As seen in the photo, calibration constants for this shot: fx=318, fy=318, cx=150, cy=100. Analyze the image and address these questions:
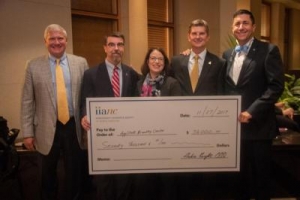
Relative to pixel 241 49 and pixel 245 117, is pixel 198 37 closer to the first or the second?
pixel 241 49

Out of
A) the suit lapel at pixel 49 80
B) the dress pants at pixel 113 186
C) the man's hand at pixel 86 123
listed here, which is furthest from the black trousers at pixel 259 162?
the suit lapel at pixel 49 80

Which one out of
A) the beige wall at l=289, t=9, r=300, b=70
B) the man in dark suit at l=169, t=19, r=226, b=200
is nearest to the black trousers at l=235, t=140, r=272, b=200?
the man in dark suit at l=169, t=19, r=226, b=200

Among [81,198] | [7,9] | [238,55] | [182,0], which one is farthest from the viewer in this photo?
[182,0]

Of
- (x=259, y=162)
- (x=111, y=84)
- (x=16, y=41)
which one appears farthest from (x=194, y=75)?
(x=16, y=41)

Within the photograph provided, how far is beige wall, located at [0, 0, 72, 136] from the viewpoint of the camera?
12.9 ft

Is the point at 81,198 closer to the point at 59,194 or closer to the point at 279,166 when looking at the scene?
the point at 59,194

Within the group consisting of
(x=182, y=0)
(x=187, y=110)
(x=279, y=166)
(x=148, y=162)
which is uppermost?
(x=182, y=0)

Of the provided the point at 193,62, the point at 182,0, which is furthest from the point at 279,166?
the point at 182,0

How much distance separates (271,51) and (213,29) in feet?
16.5

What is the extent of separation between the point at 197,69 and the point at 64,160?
1263 mm

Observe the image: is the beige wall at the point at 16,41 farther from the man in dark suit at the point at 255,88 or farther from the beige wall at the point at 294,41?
the beige wall at the point at 294,41

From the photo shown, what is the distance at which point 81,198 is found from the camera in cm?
281

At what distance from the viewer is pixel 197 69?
2.41 metres

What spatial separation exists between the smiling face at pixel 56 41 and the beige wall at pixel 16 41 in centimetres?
184
